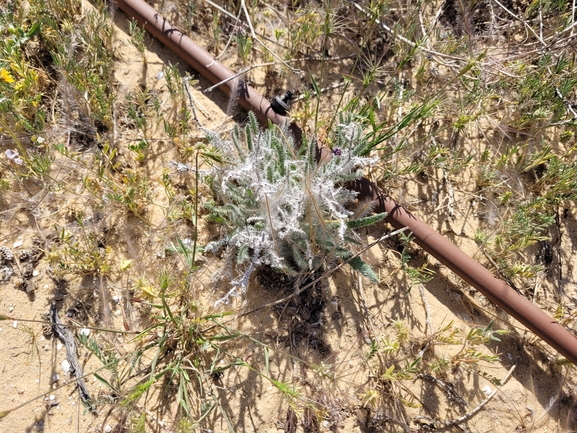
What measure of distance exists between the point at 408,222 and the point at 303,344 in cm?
89

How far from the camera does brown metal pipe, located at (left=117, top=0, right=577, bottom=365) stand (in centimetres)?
235

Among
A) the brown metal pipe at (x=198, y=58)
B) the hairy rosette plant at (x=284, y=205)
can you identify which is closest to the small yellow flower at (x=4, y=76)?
the brown metal pipe at (x=198, y=58)

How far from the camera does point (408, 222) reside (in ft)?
8.27

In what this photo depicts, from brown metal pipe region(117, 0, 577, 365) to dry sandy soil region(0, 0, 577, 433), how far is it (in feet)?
0.64

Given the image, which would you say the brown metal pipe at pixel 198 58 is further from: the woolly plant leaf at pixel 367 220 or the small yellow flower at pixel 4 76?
the small yellow flower at pixel 4 76

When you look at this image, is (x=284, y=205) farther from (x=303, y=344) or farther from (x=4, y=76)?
(x=4, y=76)

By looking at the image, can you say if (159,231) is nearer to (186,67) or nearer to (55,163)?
(55,163)

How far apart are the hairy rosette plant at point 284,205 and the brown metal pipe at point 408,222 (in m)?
0.23

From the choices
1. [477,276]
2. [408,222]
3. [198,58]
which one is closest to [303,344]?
[408,222]

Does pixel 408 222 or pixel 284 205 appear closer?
pixel 284 205

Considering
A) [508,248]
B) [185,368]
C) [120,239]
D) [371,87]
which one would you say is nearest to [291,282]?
[185,368]

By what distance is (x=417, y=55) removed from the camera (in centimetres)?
311

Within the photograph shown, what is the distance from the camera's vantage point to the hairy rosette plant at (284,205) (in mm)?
2217

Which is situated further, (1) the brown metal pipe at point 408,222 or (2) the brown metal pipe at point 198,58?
(2) the brown metal pipe at point 198,58
